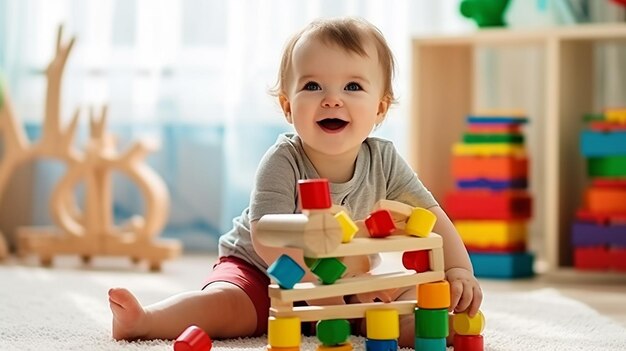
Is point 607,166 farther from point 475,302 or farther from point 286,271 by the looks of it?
point 286,271

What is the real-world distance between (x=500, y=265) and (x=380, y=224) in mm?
1213

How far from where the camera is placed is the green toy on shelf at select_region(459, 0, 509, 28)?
2.29 meters

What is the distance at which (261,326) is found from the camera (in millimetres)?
1319

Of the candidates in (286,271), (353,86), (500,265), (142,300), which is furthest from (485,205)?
(286,271)

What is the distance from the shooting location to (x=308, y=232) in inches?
38.3

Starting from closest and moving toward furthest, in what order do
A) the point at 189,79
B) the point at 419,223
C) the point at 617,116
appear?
the point at 419,223, the point at 617,116, the point at 189,79

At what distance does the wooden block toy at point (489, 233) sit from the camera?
2227 millimetres

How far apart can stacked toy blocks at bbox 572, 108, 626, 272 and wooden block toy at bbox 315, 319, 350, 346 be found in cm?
126

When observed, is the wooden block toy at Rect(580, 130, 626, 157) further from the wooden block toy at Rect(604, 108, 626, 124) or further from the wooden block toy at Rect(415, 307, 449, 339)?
the wooden block toy at Rect(415, 307, 449, 339)

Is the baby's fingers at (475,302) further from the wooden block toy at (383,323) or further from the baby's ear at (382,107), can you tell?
the baby's ear at (382,107)

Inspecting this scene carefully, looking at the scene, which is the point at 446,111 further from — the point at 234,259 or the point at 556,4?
the point at 234,259

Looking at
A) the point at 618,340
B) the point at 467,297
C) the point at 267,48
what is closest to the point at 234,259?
the point at 467,297

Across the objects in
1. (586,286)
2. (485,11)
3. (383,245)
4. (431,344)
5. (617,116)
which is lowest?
(586,286)

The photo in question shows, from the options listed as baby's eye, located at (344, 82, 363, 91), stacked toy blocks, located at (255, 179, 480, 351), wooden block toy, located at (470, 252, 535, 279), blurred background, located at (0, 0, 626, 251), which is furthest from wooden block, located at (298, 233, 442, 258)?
blurred background, located at (0, 0, 626, 251)
